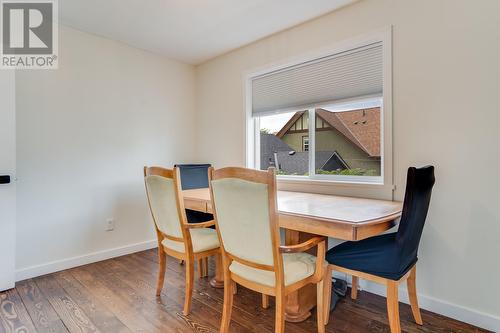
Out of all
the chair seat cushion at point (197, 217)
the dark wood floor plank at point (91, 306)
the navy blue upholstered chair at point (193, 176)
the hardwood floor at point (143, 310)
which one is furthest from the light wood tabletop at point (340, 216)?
the navy blue upholstered chair at point (193, 176)

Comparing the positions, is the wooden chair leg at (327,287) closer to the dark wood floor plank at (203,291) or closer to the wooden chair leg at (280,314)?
the dark wood floor plank at (203,291)

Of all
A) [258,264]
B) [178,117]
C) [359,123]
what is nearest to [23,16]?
[178,117]

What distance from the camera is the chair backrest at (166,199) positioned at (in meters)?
1.95

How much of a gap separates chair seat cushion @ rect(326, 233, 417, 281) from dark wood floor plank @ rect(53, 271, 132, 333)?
4.61 ft

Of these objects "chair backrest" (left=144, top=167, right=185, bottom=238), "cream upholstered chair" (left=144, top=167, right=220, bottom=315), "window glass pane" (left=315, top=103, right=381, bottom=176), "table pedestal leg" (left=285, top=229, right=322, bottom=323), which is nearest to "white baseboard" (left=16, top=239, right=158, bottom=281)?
"cream upholstered chair" (left=144, top=167, right=220, bottom=315)

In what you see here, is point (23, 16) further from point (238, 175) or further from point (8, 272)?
point (238, 175)

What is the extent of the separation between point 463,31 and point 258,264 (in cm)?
198

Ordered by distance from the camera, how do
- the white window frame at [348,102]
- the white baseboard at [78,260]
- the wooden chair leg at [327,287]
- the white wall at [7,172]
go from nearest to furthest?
the wooden chair leg at [327,287]
the white window frame at [348,102]
the white wall at [7,172]
the white baseboard at [78,260]

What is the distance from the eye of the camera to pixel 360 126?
2.51 m

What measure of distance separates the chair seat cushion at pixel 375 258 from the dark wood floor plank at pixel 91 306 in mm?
1404

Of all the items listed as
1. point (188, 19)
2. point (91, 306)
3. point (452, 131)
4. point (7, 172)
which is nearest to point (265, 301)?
point (91, 306)

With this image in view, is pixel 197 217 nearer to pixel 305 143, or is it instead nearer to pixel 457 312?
pixel 305 143

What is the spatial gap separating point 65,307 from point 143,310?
588 millimetres

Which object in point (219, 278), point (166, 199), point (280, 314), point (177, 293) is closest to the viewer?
point (280, 314)
